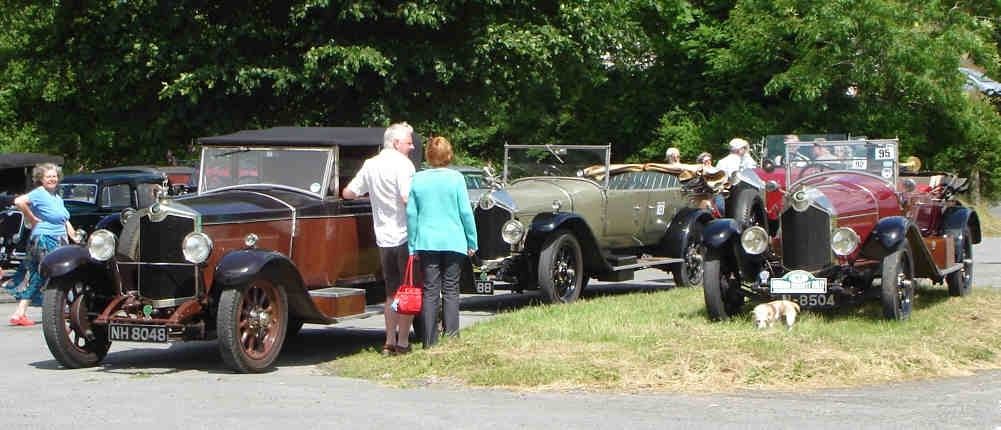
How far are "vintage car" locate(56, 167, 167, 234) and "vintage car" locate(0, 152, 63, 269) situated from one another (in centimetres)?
91

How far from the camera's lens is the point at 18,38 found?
25.9 m

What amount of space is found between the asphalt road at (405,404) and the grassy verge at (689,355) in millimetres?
242

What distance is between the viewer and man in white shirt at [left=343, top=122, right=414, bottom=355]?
834cm

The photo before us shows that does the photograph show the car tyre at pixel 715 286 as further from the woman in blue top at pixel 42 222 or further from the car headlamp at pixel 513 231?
the woman in blue top at pixel 42 222

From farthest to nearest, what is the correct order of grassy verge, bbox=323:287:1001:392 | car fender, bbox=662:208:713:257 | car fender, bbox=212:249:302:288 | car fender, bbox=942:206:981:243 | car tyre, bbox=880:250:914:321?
car fender, bbox=662:208:713:257, car fender, bbox=942:206:981:243, car tyre, bbox=880:250:914:321, car fender, bbox=212:249:302:288, grassy verge, bbox=323:287:1001:392

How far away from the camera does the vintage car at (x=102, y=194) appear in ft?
54.9

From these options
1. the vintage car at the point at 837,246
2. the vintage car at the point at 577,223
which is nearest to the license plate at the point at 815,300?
the vintage car at the point at 837,246

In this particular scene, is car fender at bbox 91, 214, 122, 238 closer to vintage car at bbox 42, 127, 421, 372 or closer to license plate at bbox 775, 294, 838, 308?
vintage car at bbox 42, 127, 421, 372

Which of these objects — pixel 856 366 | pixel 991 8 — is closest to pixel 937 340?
pixel 856 366

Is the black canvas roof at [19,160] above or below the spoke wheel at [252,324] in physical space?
above

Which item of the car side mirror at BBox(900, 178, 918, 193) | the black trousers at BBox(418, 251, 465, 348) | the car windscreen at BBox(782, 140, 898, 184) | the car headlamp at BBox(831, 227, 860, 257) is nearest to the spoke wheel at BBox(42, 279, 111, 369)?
the black trousers at BBox(418, 251, 465, 348)

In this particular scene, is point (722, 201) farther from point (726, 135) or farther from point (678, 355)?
point (726, 135)

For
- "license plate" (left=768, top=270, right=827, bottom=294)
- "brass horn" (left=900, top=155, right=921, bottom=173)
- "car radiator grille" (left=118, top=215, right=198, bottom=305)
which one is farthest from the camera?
"brass horn" (left=900, top=155, right=921, bottom=173)

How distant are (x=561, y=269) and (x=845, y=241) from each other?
11.0 ft
